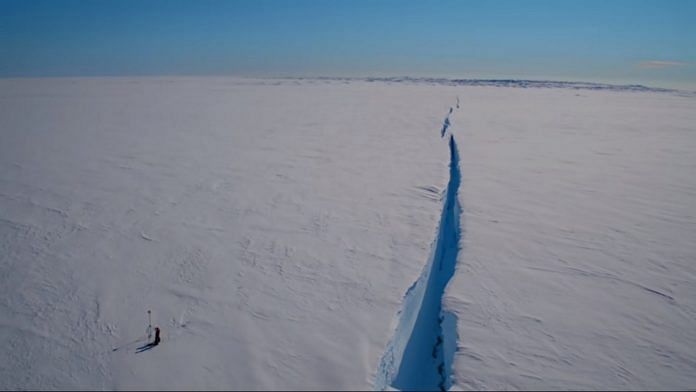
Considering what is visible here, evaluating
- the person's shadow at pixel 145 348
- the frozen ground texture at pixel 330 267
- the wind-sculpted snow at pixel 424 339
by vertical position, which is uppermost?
the frozen ground texture at pixel 330 267

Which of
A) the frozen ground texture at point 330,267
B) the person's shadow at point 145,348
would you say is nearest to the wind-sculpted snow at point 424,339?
the frozen ground texture at point 330,267

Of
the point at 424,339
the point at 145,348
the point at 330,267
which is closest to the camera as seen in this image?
the point at 145,348

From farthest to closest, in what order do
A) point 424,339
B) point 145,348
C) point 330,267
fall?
1. point 330,267
2. point 424,339
3. point 145,348

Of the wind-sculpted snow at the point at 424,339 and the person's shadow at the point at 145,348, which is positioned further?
the wind-sculpted snow at the point at 424,339

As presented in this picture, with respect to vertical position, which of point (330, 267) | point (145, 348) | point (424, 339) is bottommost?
point (424, 339)

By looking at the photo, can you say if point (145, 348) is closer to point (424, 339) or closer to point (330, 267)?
point (330, 267)

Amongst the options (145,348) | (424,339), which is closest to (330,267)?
(424,339)

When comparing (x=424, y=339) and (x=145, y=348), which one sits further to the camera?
(x=424, y=339)

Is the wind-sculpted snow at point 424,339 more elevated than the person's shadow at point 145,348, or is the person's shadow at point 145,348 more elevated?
the person's shadow at point 145,348

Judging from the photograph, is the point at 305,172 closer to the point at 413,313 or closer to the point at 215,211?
the point at 215,211

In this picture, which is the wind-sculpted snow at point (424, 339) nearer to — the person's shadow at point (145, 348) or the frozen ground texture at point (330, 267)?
the frozen ground texture at point (330, 267)
